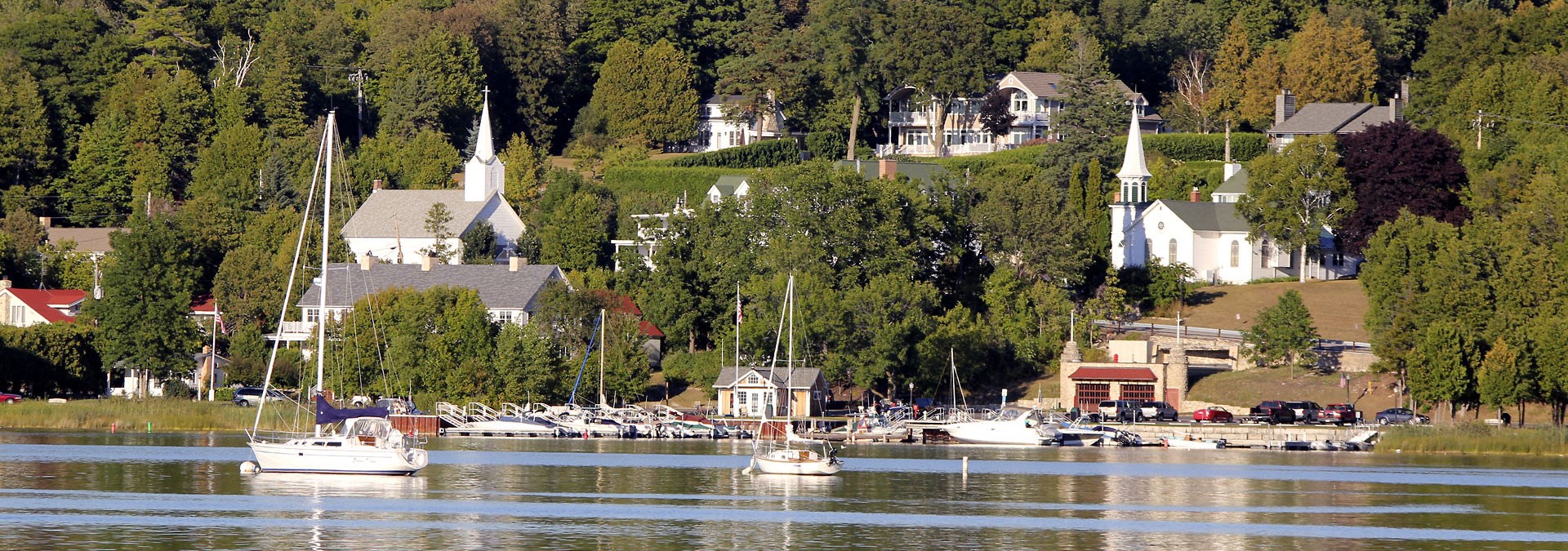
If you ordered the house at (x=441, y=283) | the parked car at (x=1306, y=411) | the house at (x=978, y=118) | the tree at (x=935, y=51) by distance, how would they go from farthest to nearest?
the house at (x=978, y=118) → the tree at (x=935, y=51) → the house at (x=441, y=283) → the parked car at (x=1306, y=411)

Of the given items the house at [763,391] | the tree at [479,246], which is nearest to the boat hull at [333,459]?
the house at [763,391]

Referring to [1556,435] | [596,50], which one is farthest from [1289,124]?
[1556,435]

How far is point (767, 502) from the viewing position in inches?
2611

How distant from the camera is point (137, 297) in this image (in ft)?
351

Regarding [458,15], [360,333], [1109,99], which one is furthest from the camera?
[458,15]

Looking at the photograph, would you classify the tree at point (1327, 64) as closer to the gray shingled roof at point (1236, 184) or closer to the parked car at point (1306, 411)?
the gray shingled roof at point (1236, 184)

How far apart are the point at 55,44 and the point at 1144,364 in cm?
8589

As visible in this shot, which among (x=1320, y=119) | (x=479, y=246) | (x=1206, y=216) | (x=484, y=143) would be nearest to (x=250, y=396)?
(x=479, y=246)

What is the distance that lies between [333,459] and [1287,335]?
48.7 m

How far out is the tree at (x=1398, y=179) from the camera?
4813 inches

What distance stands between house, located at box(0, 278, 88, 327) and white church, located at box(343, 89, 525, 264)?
1792cm

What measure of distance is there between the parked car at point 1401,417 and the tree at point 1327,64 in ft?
209

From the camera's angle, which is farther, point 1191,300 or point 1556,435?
point 1191,300

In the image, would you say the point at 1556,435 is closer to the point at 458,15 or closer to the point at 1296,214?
the point at 1296,214
